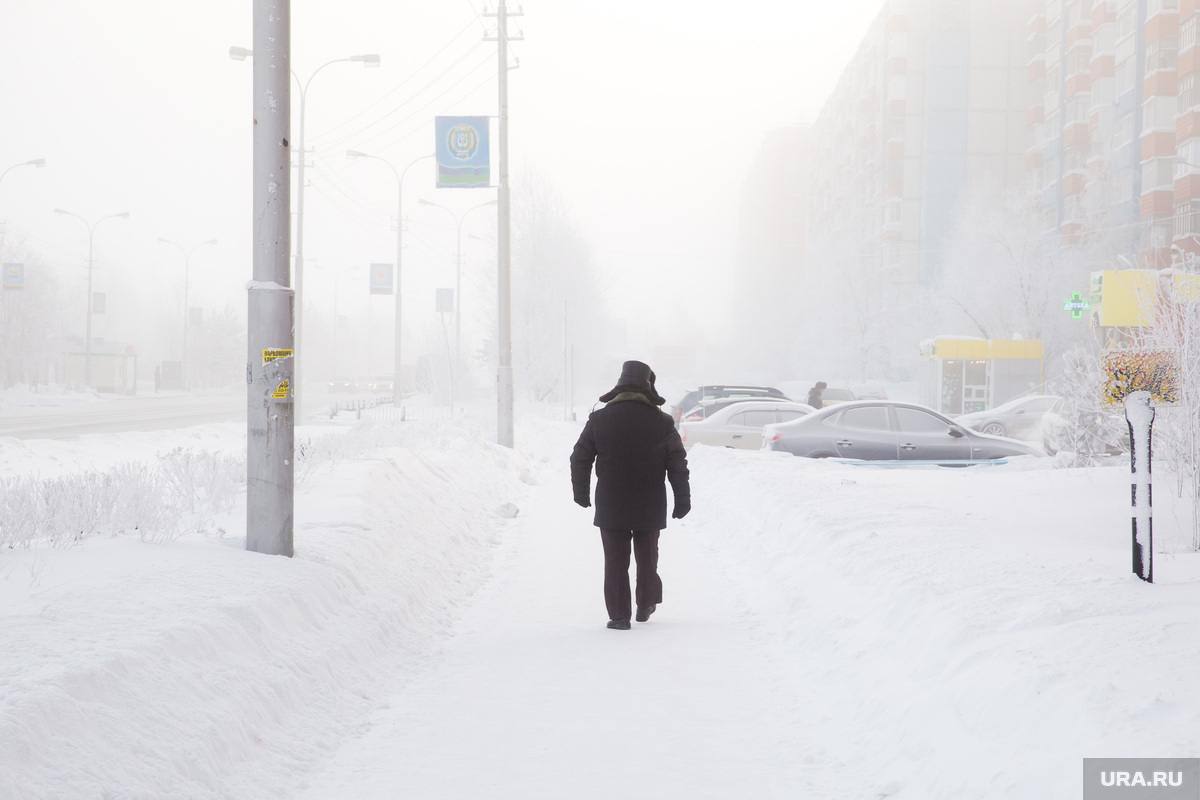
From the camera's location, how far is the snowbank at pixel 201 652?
12.6 feet

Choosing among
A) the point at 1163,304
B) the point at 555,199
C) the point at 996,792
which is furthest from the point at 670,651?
the point at 555,199

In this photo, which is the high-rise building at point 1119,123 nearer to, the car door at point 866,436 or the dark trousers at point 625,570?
the car door at point 866,436

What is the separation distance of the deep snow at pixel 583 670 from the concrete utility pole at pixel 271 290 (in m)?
0.60

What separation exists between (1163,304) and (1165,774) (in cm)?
925

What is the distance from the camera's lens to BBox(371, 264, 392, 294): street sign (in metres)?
44.4

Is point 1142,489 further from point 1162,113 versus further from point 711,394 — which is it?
point 1162,113

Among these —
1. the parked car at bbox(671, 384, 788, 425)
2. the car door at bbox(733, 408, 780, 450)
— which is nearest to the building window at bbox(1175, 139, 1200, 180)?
the parked car at bbox(671, 384, 788, 425)

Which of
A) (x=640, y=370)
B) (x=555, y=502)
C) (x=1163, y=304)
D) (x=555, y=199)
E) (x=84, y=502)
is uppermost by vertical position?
(x=555, y=199)

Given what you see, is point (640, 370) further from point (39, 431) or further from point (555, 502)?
point (39, 431)

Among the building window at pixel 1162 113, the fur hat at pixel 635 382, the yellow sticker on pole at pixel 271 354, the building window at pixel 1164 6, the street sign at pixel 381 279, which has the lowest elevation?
the fur hat at pixel 635 382

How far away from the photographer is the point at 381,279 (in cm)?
4503

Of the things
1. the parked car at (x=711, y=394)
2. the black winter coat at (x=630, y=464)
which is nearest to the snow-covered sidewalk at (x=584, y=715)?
the black winter coat at (x=630, y=464)

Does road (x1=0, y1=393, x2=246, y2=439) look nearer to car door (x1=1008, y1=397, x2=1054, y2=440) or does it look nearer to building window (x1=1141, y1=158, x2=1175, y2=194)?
car door (x1=1008, y1=397, x2=1054, y2=440)

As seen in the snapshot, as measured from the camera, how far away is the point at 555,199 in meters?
57.9
